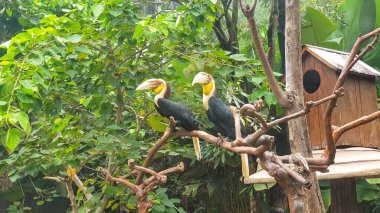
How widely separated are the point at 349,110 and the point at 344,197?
0.43 meters

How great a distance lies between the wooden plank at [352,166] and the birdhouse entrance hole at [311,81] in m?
0.48

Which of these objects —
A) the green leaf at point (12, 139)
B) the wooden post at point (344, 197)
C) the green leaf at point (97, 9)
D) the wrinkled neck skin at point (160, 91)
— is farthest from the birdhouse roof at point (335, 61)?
the green leaf at point (12, 139)

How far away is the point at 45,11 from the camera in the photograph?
3.72 m

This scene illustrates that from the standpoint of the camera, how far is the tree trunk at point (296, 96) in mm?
1726

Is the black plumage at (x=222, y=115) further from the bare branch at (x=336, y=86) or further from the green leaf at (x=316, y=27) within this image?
the green leaf at (x=316, y=27)

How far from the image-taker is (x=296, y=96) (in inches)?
68.9

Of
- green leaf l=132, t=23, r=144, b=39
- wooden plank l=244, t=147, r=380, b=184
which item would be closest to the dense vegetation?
green leaf l=132, t=23, r=144, b=39

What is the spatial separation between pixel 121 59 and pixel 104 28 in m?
0.18

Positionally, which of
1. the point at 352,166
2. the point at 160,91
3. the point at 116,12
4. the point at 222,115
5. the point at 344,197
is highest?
the point at 116,12

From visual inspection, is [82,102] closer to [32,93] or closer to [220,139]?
[32,93]

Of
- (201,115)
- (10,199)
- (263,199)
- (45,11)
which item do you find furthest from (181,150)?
(10,199)

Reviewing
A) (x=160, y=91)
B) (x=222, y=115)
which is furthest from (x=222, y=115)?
(x=160, y=91)

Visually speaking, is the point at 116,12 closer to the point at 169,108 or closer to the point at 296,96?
the point at 169,108

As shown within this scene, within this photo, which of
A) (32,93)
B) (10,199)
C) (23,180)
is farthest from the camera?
(23,180)
